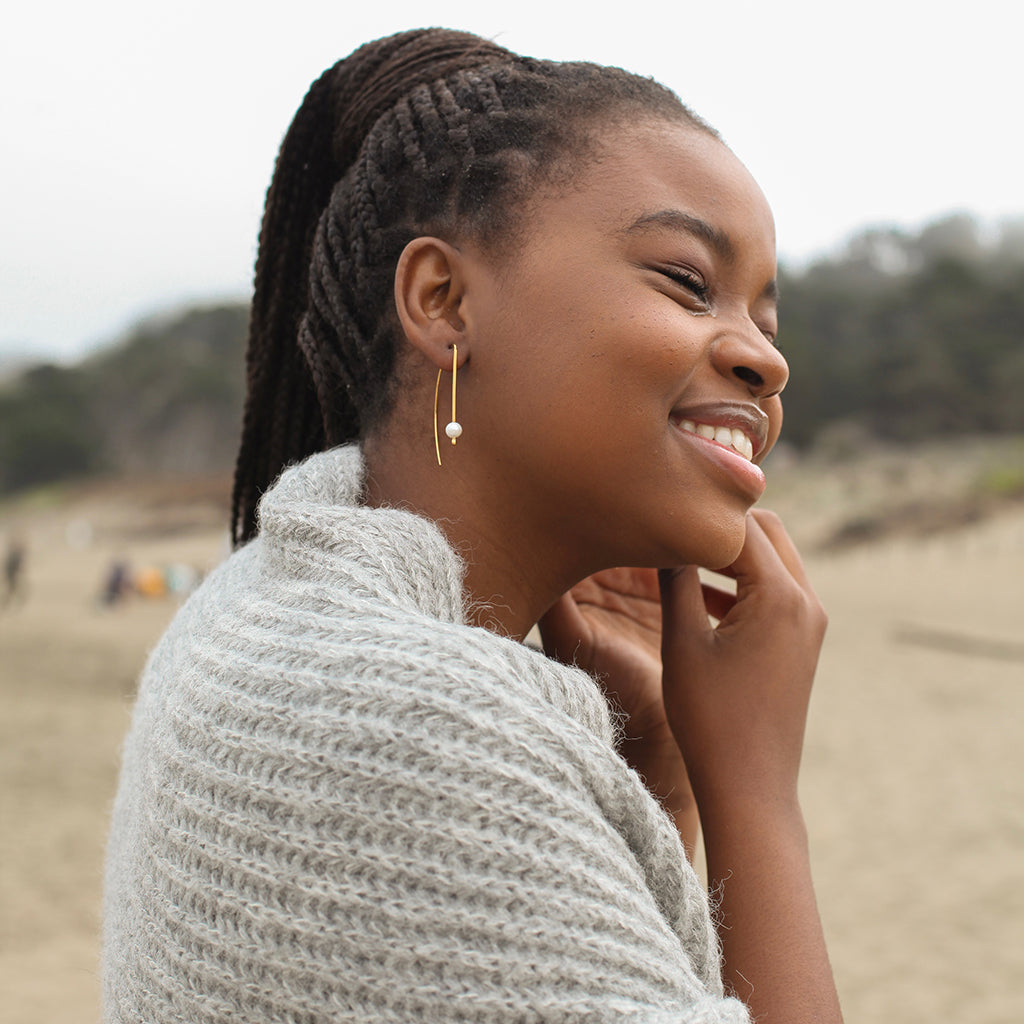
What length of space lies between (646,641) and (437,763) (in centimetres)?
101

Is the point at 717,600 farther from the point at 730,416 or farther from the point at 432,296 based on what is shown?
the point at 432,296

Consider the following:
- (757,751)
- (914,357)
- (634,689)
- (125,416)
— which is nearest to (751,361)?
(757,751)

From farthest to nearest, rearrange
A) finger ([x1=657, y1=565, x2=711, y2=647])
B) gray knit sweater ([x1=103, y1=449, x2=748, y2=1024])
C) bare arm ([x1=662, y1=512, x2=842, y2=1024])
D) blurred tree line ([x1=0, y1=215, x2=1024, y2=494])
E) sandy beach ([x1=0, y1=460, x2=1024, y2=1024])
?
1. blurred tree line ([x1=0, y1=215, x2=1024, y2=494])
2. sandy beach ([x1=0, y1=460, x2=1024, y2=1024])
3. finger ([x1=657, y1=565, x2=711, y2=647])
4. bare arm ([x1=662, y1=512, x2=842, y2=1024])
5. gray knit sweater ([x1=103, y1=449, x2=748, y2=1024])

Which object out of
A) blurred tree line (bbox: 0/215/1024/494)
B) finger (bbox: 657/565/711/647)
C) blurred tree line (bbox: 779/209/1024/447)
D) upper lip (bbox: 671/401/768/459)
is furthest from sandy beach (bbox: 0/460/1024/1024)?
blurred tree line (bbox: 779/209/1024/447)

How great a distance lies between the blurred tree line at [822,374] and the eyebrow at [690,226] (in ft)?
71.7

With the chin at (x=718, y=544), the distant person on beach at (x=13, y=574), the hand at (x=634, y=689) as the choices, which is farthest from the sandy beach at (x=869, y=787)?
A: the chin at (x=718, y=544)

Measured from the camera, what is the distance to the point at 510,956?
0.95m

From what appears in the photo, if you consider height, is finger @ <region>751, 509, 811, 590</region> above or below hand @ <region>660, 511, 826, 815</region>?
above

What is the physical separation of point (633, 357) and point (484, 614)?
44cm

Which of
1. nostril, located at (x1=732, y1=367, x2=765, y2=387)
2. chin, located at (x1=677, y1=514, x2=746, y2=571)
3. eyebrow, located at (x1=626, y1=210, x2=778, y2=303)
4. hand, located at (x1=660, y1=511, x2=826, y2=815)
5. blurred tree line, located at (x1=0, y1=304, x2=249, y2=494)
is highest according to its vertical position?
eyebrow, located at (x1=626, y1=210, x2=778, y2=303)

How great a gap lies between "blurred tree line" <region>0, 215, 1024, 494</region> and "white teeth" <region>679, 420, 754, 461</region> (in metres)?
21.9

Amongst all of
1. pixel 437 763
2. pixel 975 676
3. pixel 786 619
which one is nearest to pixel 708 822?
pixel 786 619

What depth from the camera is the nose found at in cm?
136

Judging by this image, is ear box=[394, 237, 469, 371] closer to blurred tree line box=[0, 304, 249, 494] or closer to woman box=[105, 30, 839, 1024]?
woman box=[105, 30, 839, 1024]
